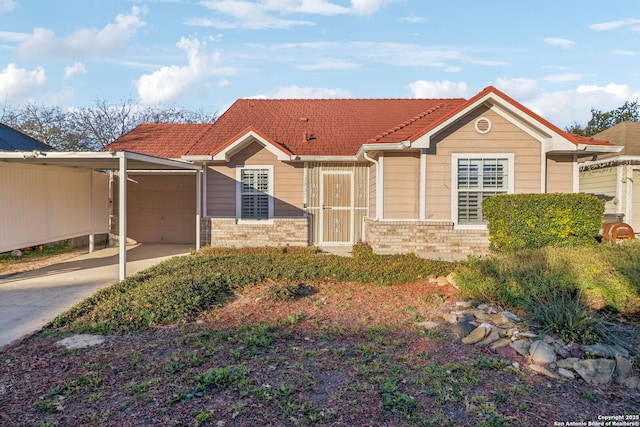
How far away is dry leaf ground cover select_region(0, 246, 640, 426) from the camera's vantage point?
3020 millimetres

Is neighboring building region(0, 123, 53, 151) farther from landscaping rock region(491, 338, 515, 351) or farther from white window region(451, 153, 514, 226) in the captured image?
landscaping rock region(491, 338, 515, 351)

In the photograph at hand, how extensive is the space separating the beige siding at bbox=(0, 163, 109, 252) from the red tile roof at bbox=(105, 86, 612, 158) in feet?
5.79

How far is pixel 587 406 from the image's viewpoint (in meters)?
3.20

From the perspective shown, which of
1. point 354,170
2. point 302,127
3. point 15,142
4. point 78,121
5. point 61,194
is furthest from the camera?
point 78,121

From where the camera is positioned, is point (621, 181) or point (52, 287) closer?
point (52, 287)

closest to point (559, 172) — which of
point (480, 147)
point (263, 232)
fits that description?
point (480, 147)

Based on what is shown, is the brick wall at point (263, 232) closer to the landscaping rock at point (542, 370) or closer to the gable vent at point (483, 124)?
the gable vent at point (483, 124)

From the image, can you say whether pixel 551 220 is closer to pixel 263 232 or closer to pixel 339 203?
pixel 339 203

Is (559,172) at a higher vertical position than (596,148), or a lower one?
lower

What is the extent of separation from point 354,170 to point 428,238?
3165 millimetres

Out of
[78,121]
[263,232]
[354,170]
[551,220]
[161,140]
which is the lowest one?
[263,232]

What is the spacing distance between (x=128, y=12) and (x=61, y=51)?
1172 centimetres

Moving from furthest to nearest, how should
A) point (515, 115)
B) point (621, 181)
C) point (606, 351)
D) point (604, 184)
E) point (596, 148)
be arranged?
point (604, 184), point (621, 181), point (515, 115), point (596, 148), point (606, 351)

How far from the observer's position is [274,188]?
11.3 meters
